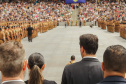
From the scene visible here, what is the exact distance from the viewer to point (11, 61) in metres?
2.13

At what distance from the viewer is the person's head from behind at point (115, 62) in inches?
91.5

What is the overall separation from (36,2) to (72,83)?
205ft

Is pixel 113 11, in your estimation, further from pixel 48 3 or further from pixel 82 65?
pixel 82 65

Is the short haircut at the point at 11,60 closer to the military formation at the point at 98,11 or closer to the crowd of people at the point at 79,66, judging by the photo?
the crowd of people at the point at 79,66

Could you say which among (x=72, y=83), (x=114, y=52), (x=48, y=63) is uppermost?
(x=114, y=52)

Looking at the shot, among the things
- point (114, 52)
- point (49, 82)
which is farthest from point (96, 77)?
point (114, 52)

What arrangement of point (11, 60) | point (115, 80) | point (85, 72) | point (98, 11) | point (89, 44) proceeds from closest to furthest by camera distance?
point (11, 60)
point (115, 80)
point (85, 72)
point (89, 44)
point (98, 11)

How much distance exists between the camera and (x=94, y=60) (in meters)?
3.32

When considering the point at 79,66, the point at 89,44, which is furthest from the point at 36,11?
the point at 79,66

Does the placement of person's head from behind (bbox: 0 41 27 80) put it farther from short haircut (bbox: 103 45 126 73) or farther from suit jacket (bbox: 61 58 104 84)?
suit jacket (bbox: 61 58 104 84)

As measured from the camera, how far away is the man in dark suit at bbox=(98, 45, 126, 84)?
2.29m

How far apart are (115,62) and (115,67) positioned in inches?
2.1

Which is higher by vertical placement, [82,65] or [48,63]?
[82,65]

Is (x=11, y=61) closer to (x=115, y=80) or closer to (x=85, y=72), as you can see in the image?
(x=115, y=80)
